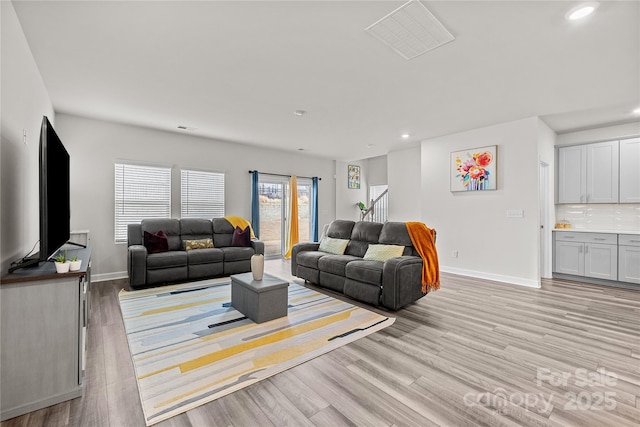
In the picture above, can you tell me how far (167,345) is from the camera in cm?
253

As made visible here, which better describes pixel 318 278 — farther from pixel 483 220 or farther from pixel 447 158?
pixel 447 158

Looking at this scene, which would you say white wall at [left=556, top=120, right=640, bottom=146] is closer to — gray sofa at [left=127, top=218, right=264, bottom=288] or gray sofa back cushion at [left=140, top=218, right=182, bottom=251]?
gray sofa at [left=127, top=218, right=264, bottom=288]

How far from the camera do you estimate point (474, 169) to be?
5.18 meters

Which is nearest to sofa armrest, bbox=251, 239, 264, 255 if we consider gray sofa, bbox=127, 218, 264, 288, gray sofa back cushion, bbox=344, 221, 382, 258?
gray sofa, bbox=127, 218, 264, 288

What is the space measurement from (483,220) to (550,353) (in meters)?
3.00

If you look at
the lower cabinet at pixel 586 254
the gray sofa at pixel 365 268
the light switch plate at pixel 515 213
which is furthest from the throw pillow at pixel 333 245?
the lower cabinet at pixel 586 254

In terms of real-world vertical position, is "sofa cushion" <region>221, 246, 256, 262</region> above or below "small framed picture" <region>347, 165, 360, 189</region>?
below

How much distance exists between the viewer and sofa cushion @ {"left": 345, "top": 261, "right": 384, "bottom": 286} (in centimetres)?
346

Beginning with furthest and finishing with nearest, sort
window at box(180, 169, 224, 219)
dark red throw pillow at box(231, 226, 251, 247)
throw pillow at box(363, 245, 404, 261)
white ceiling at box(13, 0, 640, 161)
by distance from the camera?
window at box(180, 169, 224, 219) < dark red throw pillow at box(231, 226, 251, 247) < throw pillow at box(363, 245, 404, 261) < white ceiling at box(13, 0, 640, 161)

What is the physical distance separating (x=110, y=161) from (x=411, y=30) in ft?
16.4

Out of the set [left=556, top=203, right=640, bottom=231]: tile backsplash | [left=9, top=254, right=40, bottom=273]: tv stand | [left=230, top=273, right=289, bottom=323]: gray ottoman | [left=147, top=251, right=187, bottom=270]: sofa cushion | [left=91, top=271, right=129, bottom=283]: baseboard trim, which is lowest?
[left=91, top=271, right=129, bottom=283]: baseboard trim

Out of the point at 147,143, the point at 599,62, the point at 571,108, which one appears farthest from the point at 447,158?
the point at 147,143

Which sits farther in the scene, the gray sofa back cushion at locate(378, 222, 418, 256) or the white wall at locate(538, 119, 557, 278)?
the white wall at locate(538, 119, 557, 278)

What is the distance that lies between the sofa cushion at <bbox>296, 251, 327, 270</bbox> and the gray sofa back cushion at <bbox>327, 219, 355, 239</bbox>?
408 mm
